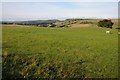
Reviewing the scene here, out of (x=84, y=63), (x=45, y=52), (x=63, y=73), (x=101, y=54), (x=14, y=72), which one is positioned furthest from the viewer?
(x=101, y=54)

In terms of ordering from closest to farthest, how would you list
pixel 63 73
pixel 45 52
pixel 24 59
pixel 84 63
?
pixel 63 73 < pixel 24 59 < pixel 84 63 < pixel 45 52

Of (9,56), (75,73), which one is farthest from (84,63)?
(9,56)

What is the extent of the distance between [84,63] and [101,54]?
4088 mm

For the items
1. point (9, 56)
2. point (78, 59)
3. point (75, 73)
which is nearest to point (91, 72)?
point (75, 73)

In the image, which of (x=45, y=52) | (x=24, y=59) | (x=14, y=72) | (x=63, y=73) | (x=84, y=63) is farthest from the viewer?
(x=45, y=52)

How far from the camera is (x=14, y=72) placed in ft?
46.9

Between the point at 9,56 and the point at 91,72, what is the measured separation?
620 centimetres

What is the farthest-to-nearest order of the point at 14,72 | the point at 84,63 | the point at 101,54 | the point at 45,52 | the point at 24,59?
the point at 101,54 < the point at 45,52 < the point at 84,63 < the point at 24,59 < the point at 14,72

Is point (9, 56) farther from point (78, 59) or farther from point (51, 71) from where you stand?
point (78, 59)

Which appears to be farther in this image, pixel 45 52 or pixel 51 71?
pixel 45 52

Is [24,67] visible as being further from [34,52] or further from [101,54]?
[101,54]

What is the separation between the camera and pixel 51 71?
15289 millimetres

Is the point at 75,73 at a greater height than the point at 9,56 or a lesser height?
lesser

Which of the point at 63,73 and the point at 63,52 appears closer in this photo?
the point at 63,73
